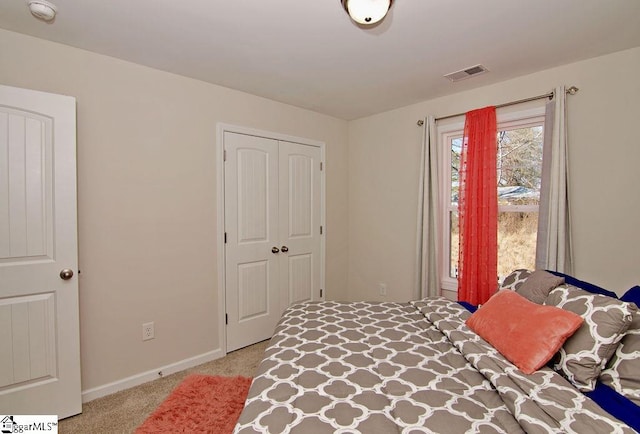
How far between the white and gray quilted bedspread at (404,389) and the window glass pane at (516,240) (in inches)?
51.2

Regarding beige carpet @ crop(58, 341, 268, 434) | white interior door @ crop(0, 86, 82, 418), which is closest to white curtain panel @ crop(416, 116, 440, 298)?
beige carpet @ crop(58, 341, 268, 434)

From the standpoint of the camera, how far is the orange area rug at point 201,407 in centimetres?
189

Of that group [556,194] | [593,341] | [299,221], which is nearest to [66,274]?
[299,221]

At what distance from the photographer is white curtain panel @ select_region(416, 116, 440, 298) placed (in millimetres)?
3105

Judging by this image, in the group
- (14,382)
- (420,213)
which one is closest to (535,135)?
(420,213)

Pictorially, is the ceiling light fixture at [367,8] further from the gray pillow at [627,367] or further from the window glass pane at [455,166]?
the window glass pane at [455,166]

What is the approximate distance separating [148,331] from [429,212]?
9.04 feet

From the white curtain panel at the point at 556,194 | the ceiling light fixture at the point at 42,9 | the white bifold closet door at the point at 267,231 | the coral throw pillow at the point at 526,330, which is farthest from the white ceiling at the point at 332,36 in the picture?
the coral throw pillow at the point at 526,330

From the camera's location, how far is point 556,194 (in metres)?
2.33

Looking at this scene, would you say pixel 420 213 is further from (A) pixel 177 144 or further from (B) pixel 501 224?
(A) pixel 177 144

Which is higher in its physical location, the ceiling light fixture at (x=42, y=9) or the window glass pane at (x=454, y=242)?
the ceiling light fixture at (x=42, y=9)

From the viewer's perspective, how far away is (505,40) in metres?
2.03

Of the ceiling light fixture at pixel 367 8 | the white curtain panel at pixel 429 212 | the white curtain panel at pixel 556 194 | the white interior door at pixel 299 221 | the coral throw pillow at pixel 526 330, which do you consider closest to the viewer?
the coral throw pillow at pixel 526 330

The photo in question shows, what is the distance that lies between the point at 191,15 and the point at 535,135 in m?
2.77
